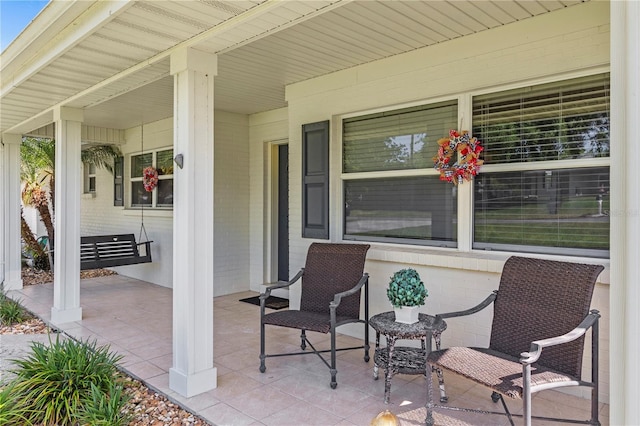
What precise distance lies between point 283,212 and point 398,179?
9.06 feet

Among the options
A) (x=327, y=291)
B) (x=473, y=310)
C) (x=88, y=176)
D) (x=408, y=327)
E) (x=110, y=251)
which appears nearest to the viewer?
(x=473, y=310)

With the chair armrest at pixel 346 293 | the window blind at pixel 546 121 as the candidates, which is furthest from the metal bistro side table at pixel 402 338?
the window blind at pixel 546 121

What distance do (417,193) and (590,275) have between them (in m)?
1.75

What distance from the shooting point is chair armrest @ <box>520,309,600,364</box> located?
216cm

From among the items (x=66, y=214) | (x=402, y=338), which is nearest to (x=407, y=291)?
(x=402, y=338)

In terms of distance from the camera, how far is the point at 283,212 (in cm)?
659

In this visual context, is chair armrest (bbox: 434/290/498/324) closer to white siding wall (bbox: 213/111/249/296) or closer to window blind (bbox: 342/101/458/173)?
window blind (bbox: 342/101/458/173)

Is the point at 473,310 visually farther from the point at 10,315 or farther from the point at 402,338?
the point at 10,315

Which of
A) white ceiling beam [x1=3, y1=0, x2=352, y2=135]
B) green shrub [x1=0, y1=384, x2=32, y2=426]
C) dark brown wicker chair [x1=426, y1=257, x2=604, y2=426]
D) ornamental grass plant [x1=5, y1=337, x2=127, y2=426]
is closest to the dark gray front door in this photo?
white ceiling beam [x1=3, y1=0, x2=352, y2=135]

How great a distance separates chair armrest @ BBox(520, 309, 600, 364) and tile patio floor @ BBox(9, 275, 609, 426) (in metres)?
0.74

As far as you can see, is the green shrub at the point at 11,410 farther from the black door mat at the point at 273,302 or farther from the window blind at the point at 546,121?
the window blind at the point at 546,121
